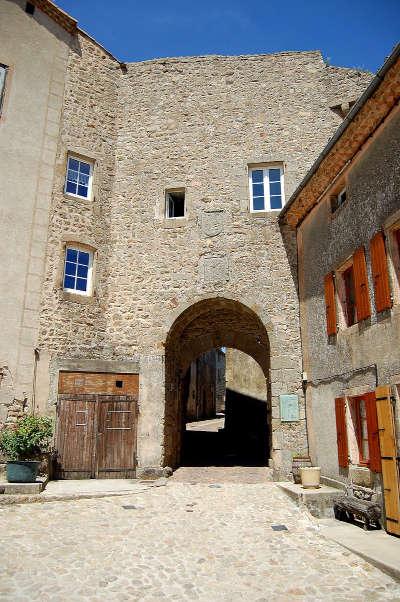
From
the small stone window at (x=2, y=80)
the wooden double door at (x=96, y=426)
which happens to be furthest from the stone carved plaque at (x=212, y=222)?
the small stone window at (x=2, y=80)

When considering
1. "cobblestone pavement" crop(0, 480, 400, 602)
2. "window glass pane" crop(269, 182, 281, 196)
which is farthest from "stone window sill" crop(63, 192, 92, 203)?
"cobblestone pavement" crop(0, 480, 400, 602)

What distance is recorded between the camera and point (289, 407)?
1050 centimetres

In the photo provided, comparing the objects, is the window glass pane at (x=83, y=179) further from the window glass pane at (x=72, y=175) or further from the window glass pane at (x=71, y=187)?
the window glass pane at (x=71, y=187)

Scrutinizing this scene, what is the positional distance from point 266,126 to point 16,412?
9387 millimetres

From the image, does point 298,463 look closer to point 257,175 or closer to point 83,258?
point 83,258

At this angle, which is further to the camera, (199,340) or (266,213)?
(199,340)

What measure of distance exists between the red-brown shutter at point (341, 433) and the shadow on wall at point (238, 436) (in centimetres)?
763

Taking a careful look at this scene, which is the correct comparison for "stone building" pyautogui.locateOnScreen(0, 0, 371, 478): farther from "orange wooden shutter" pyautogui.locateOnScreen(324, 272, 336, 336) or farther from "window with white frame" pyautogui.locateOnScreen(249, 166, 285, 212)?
"orange wooden shutter" pyautogui.locateOnScreen(324, 272, 336, 336)

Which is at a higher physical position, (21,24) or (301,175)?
(21,24)

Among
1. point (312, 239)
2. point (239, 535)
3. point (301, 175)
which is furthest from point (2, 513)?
point (301, 175)

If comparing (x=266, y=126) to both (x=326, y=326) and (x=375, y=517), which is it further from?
(x=375, y=517)

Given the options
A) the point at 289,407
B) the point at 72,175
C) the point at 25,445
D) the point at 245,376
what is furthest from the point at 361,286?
the point at 245,376

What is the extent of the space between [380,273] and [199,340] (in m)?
8.47

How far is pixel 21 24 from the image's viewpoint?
11.8m
